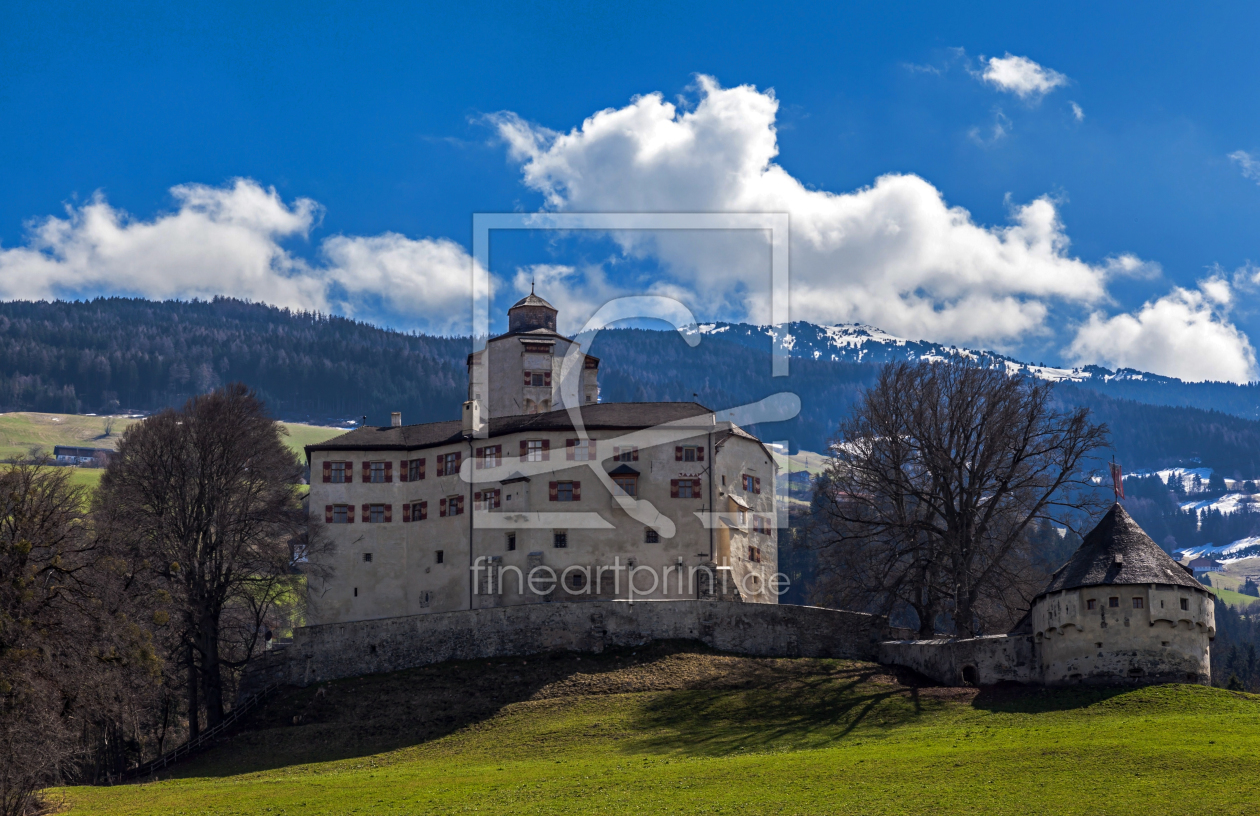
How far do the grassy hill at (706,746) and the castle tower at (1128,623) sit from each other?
1215mm

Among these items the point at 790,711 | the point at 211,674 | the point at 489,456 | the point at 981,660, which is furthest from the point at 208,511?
the point at 981,660

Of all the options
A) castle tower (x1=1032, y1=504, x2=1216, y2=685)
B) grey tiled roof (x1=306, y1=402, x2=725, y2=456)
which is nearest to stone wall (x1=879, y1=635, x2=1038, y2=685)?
castle tower (x1=1032, y1=504, x2=1216, y2=685)

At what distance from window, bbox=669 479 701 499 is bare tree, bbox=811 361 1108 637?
23.7 ft

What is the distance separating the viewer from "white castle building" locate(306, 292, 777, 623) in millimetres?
62438

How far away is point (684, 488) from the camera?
208 ft

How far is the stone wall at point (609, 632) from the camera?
55844mm

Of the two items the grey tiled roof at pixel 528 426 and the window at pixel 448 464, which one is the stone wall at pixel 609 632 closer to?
the grey tiled roof at pixel 528 426

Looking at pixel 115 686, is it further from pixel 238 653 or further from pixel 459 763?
pixel 238 653

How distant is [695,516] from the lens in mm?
62969

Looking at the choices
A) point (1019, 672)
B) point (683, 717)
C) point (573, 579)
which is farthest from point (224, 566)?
point (1019, 672)

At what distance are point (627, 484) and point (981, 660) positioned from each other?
66.5 ft

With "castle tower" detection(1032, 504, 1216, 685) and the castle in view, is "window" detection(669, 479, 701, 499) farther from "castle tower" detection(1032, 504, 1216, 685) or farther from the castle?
"castle tower" detection(1032, 504, 1216, 685)

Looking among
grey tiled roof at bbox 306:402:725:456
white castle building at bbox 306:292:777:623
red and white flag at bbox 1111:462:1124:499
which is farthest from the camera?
grey tiled roof at bbox 306:402:725:456

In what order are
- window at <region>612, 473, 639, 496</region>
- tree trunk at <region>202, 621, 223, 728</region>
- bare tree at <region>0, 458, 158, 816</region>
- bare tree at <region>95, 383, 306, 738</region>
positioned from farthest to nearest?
window at <region>612, 473, 639, 496</region>
tree trunk at <region>202, 621, 223, 728</region>
bare tree at <region>95, 383, 306, 738</region>
bare tree at <region>0, 458, 158, 816</region>
